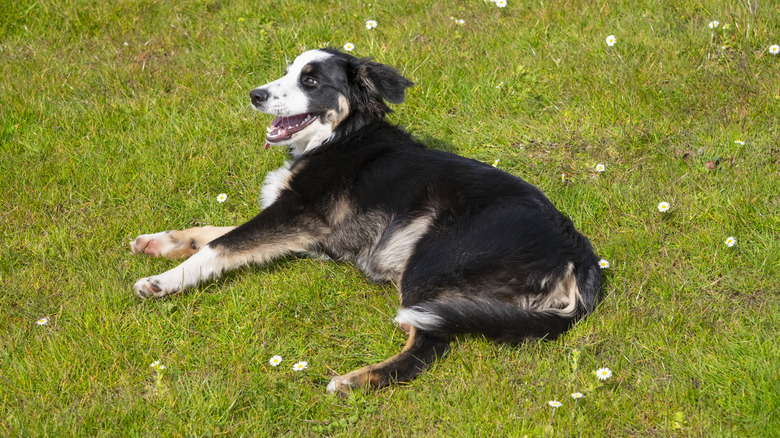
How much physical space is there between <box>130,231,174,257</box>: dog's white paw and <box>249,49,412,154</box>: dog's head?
815mm

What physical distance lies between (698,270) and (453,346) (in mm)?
1345

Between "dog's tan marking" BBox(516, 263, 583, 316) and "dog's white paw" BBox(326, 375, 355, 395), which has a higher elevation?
"dog's tan marking" BBox(516, 263, 583, 316)

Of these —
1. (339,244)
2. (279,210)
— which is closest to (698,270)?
(339,244)

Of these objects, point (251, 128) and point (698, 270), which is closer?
point (698, 270)

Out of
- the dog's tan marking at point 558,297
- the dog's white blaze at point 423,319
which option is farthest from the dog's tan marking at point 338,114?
the dog's tan marking at point 558,297

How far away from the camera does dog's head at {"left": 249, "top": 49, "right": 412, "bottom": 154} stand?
11.9ft

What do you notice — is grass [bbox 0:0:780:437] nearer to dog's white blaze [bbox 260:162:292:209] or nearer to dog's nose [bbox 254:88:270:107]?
dog's white blaze [bbox 260:162:292:209]

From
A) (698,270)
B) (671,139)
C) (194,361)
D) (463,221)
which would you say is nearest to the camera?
(194,361)

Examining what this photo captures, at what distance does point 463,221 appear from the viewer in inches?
118

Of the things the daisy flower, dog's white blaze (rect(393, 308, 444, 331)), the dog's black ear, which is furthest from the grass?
the dog's black ear

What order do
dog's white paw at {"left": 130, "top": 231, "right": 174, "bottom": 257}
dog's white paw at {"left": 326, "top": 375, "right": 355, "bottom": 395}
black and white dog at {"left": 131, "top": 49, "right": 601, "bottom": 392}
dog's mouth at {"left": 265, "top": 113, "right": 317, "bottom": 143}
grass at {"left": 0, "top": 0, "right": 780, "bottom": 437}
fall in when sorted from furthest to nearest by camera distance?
dog's mouth at {"left": 265, "top": 113, "right": 317, "bottom": 143}, dog's white paw at {"left": 130, "top": 231, "right": 174, "bottom": 257}, black and white dog at {"left": 131, "top": 49, "right": 601, "bottom": 392}, dog's white paw at {"left": 326, "top": 375, "right": 355, "bottom": 395}, grass at {"left": 0, "top": 0, "right": 780, "bottom": 437}

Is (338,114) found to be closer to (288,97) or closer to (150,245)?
(288,97)

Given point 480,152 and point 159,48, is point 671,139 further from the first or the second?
point 159,48

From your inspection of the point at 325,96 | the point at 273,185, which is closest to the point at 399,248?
the point at 273,185
